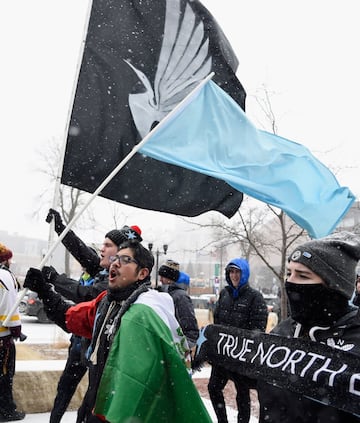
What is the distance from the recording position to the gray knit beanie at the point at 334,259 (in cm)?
194

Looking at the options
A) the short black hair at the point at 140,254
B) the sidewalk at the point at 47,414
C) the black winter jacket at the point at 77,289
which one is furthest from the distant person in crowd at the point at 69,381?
the short black hair at the point at 140,254

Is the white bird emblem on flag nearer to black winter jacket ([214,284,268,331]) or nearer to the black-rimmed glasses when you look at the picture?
the black-rimmed glasses

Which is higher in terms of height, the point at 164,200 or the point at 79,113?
the point at 79,113

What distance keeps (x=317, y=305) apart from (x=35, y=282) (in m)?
1.93

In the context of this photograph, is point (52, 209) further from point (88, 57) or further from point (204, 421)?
point (204, 421)

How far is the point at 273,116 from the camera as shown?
42.1ft

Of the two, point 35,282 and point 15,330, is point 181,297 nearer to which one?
point 15,330

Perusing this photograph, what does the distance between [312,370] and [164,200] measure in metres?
3.05

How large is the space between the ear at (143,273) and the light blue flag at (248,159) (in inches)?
54.7

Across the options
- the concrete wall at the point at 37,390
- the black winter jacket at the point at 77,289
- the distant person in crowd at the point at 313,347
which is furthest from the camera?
the concrete wall at the point at 37,390

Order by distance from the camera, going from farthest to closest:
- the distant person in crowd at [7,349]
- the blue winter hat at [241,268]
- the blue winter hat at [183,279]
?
the blue winter hat at [183,279] < the blue winter hat at [241,268] < the distant person in crowd at [7,349]

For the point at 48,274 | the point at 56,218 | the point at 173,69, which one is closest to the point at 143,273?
the point at 48,274

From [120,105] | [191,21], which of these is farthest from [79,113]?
[191,21]

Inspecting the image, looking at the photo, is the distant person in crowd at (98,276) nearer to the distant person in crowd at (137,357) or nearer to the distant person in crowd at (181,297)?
the distant person in crowd at (137,357)
